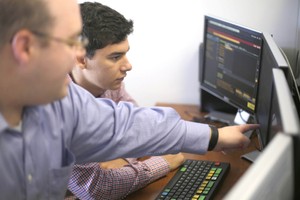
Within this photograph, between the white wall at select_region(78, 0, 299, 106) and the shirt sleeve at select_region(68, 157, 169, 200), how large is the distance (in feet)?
2.87

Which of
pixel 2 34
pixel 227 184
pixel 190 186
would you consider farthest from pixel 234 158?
pixel 2 34

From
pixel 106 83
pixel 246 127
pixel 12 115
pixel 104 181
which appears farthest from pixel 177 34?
pixel 12 115

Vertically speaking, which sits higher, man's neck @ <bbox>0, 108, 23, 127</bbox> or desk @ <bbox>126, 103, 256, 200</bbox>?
man's neck @ <bbox>0, 108, 23, 127</bbox>

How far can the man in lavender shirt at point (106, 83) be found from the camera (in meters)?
1.47

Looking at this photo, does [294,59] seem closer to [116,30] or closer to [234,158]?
[234,158]

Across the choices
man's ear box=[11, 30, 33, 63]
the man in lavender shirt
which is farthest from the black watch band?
man's ear box=[11, 30, 33, 63]

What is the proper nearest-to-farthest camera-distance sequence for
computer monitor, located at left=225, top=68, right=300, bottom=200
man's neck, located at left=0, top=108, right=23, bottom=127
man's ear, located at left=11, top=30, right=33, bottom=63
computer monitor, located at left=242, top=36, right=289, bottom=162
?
computer monitor, located at left=225, top=68, right=300, bottom=200 → man's ear, located at left=11, top=30, right=33, bottom=63 → man's neck, located at left=0, top=108, right=23, bottom=127 → computer monitor, located at left=242, top=36, right=289, bottom=162

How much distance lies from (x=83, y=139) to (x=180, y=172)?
48cm

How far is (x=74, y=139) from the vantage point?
1206 mm

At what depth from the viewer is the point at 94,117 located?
4.01ft

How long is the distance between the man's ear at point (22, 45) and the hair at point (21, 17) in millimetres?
13

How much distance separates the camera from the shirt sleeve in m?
1.46

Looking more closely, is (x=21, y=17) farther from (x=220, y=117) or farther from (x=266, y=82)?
(x=220, y=117)

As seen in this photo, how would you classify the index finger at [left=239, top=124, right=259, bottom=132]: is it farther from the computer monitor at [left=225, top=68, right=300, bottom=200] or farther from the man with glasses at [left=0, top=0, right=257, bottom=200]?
the computer monitor at [left=225, top=68, right=300, bottom=200]
